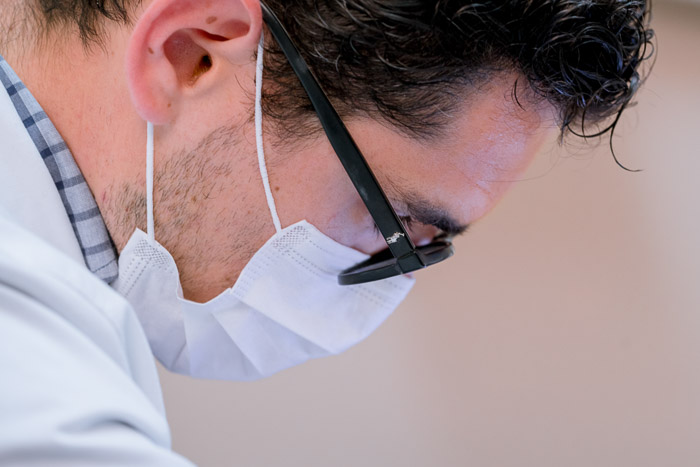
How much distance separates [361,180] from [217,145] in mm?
149

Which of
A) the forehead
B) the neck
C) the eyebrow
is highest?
the neck

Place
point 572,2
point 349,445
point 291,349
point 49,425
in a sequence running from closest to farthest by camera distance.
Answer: point 49,425 → point 572,2 → point 291,349 → point 349,445

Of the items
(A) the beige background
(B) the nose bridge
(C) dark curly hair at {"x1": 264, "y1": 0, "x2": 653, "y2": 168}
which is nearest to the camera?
(C) dark curly hair at {"x1": 264, "y1": 0, "x2": 653, "y2": 168}

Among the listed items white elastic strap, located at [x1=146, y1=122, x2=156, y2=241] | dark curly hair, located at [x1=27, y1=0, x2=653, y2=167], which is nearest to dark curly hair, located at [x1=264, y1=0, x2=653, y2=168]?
dark curly hair, located at [x1=27, y1=0, x2=653, y2=167]

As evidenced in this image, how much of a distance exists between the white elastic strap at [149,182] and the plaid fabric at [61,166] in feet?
0.18

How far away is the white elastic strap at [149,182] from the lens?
0.64m

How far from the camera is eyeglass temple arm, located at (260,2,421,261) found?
0.61 metres

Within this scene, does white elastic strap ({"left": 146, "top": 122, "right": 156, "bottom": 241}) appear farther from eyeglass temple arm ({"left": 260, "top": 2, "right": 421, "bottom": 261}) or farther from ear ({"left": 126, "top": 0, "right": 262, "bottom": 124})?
eyeglass temple arm ({"left": 260, "top": 2, "right": 421, "bottom": 261})

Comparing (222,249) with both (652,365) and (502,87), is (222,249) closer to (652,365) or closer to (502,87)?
(502,87)

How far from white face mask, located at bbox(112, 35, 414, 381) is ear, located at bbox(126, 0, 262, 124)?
0.03m

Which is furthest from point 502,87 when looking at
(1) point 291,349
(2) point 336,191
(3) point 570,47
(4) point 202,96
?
(1) point 291,349

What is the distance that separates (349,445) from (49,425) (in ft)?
3.06

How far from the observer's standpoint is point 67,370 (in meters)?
0.42

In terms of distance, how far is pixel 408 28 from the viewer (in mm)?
596
